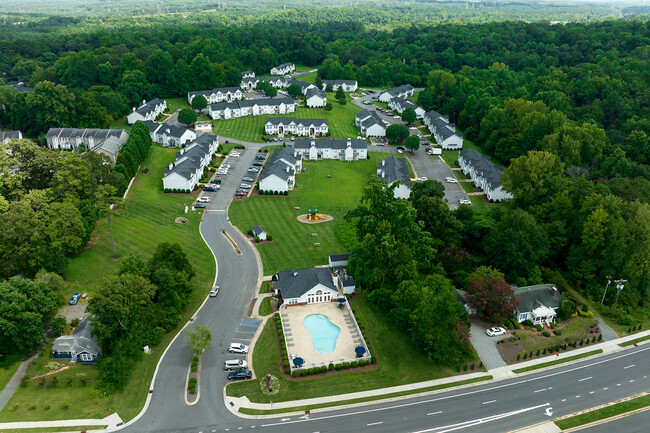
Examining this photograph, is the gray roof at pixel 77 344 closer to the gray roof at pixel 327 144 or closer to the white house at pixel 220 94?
the gray roof at pixel 327 144

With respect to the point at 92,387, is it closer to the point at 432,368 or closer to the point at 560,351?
the point at 432,368

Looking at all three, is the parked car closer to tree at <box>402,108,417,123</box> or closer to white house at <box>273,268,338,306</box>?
white house at <box>273,268,338,306</box>

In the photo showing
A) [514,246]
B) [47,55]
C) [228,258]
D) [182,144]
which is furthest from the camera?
[47,55]

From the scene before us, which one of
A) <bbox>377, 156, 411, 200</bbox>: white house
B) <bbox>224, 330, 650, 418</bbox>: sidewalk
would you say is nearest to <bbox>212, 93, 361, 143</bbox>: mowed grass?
<bbox>377, 156, 411, 200</bbox>: white house

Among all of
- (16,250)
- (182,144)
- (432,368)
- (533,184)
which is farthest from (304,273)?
(182,144)

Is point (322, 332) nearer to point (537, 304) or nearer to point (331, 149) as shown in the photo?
point (537, 304)

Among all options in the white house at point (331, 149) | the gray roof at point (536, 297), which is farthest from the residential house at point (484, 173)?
the gray roof at point (536, 297)
